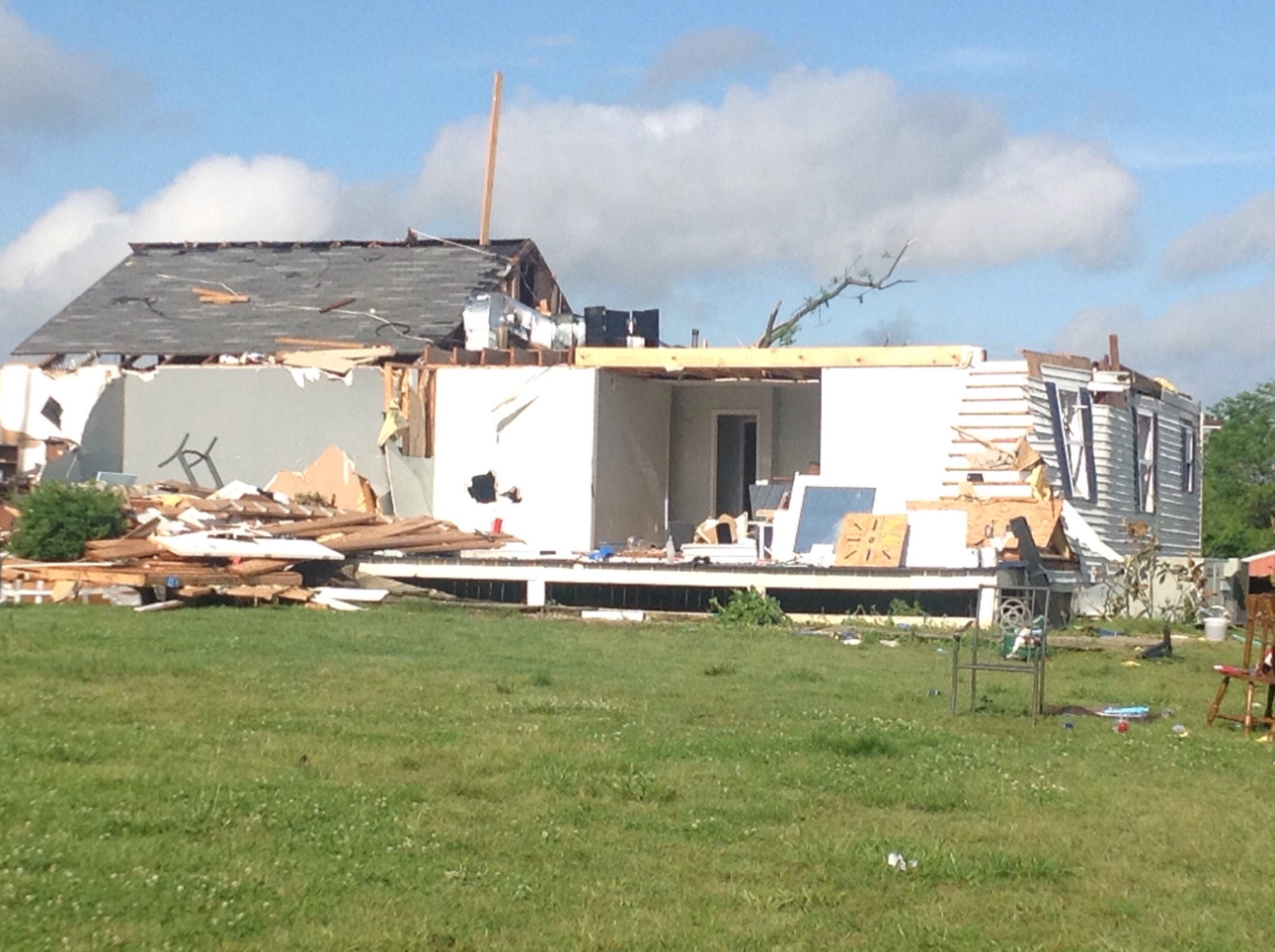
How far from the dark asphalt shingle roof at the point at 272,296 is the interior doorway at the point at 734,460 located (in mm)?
5002

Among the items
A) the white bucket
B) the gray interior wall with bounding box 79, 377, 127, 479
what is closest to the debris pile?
the gray interior wall with bounding box 79, 377, 127, 479

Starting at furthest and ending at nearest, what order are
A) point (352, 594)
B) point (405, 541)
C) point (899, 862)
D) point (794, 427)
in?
point (794, 427)
point (405, 541)
point (352, 594)
point (899, 862)

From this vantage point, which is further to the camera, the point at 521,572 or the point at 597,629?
the point at 521,572

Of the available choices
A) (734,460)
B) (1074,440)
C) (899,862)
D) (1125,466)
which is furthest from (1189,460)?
(899,862)

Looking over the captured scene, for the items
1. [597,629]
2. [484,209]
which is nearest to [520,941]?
[597,629]

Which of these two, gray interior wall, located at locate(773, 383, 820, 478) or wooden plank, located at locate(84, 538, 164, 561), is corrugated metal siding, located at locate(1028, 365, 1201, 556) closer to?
gray interior wall, located at locate(773, 383, 820, 478)

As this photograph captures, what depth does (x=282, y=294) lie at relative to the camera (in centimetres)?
3022

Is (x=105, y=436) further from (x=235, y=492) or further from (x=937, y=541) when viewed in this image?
(x=937, y=541)

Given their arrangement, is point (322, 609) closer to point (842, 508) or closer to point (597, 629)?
point (597, 629)

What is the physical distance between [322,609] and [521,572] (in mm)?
3742

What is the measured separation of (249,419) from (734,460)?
8690mm

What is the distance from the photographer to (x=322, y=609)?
19.7m

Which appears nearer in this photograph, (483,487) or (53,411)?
(483,487)

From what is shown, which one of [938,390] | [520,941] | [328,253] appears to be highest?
[328,253]
